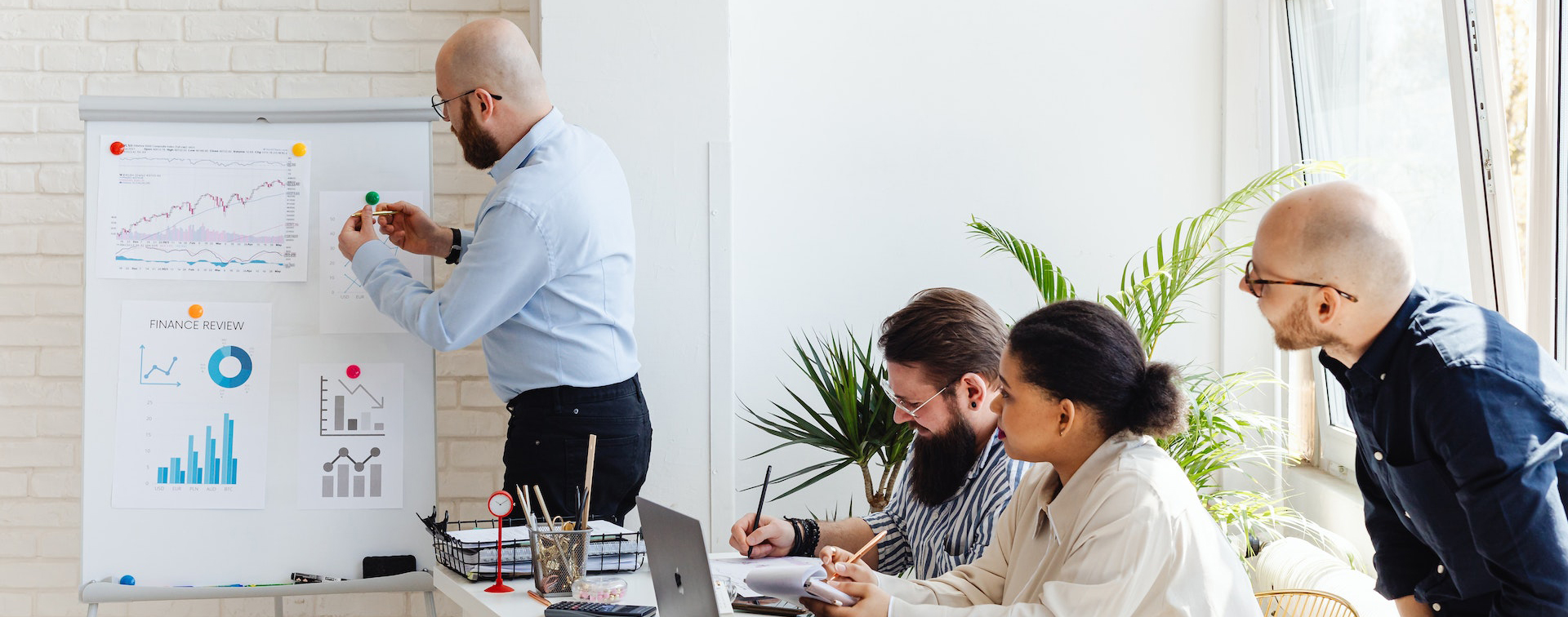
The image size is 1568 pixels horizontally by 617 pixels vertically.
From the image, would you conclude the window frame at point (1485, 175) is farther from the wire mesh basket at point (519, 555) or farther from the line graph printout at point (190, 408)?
the line graph printout at point (190, 408)

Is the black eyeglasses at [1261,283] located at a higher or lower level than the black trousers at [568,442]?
higher

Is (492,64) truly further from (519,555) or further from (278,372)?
(519,555)

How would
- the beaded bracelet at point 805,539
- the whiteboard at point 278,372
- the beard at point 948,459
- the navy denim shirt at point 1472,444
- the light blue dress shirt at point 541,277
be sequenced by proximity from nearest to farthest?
the navy denim shirt at point 1472,444
the beard at point 948,459
the beaded bracelet at point 805,539
the light blue dress shirt at point 541,277
the whiteboard at point 278,372

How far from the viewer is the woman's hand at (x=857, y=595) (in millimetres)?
1668

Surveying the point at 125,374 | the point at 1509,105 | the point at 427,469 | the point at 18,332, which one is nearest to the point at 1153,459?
A: the point at 1509,105

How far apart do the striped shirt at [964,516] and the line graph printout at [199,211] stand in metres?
1.63

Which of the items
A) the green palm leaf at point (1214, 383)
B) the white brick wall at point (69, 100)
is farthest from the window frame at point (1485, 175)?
the white brick wall at point (69, 100)

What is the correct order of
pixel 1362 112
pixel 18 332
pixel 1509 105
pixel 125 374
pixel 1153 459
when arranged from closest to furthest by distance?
1. pixel 1153 459
2. pixel 1509 105
3. pixel 125 374
4. pixel 1362 112
5. pixel 18 332

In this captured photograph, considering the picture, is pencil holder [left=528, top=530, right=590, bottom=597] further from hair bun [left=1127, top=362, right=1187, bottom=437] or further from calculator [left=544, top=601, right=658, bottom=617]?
hair bun [left=1127, top=362, right=1187, bottom=437]

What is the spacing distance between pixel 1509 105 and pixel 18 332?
13.2 feet

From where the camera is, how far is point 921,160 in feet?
11.8

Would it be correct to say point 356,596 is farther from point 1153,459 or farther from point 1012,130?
point 1153,459

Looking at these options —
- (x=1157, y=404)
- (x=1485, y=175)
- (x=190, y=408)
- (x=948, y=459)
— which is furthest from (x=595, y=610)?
(x=1485, y=175)

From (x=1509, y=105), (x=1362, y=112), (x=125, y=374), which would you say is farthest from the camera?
(x=1362, y=112)
